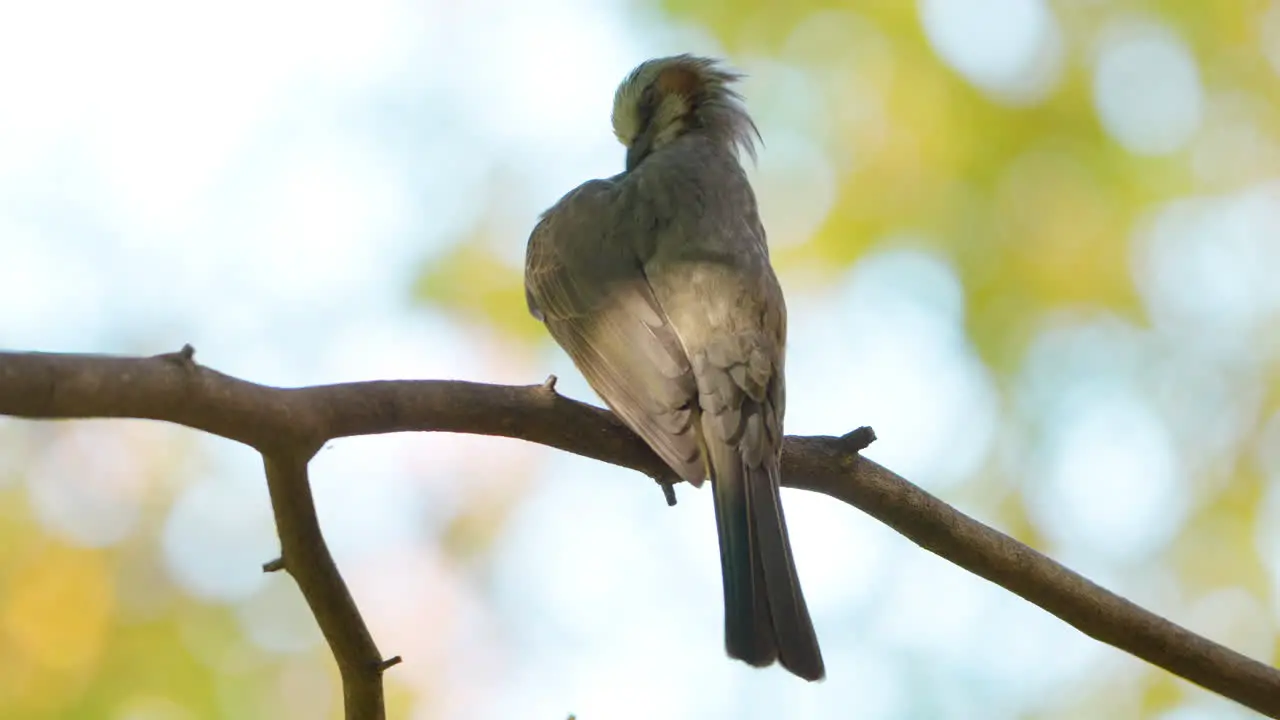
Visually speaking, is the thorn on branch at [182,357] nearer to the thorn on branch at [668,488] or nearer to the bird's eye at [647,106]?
the thorn on branch at [668,488]

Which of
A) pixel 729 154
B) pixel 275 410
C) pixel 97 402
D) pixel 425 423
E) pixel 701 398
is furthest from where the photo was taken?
pixel 729 154

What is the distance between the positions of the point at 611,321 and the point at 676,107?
5.61ft

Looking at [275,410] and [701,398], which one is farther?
[701,398]

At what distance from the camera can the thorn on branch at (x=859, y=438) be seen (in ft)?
10.8

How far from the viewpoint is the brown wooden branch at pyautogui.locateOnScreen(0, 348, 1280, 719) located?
8.07ft

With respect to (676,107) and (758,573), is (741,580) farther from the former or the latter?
(676,107)

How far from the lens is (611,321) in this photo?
152 inches

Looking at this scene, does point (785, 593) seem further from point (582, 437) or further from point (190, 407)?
point (190, 407)

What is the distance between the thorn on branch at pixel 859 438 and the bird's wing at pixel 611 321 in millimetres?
360

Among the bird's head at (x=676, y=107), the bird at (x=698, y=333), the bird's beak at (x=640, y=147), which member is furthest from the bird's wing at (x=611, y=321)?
the bird's head at (x=676, y=107)

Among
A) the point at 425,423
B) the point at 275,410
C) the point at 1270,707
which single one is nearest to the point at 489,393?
the point at 425,423

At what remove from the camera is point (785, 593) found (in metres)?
3.24

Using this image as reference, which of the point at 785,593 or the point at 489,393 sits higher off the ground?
the point at 489,393

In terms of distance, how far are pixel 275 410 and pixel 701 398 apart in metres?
1.22
